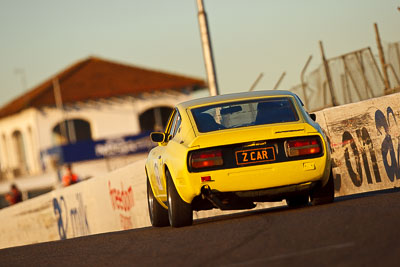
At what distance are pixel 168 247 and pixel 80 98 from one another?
58632 millimetres

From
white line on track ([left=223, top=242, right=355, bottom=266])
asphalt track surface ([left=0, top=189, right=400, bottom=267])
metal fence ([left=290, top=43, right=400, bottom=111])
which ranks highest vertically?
metal fence ([left=290, top=43, right=400, bottom=111])

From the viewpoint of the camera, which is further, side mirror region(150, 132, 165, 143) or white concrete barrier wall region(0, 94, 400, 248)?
white concrete barrier wall region(0, 94, 400, 248)

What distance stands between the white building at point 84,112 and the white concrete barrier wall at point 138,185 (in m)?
38.4

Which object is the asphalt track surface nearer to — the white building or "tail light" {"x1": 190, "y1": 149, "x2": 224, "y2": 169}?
"tail light" {"x1": 190, "y1": 149, "x2": 224, "y2": 169}

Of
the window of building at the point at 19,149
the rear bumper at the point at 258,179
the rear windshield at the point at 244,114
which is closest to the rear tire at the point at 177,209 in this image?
the rear bumper at the point at 258,179

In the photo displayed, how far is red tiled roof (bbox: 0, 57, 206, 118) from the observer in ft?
218

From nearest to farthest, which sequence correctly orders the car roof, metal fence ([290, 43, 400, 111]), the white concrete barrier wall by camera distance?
the car roof < the white concrete barrier wall < metal fence ([290, 43, 400, 111])

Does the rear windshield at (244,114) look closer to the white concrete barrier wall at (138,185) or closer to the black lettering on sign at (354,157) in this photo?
the white concrete barrier wall at (138,185)

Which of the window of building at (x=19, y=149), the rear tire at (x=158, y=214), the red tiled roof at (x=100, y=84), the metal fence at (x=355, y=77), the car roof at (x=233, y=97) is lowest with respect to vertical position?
the rear tire at (x=158, y=214)

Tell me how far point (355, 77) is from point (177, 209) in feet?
21.1

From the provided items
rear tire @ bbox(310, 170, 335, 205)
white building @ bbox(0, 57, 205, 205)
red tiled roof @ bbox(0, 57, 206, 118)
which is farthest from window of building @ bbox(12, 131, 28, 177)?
rear tire @ bbox(310, 170, 335, 205)

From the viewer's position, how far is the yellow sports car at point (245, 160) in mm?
10062

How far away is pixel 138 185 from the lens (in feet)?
56.4

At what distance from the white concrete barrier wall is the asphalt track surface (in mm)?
2916
